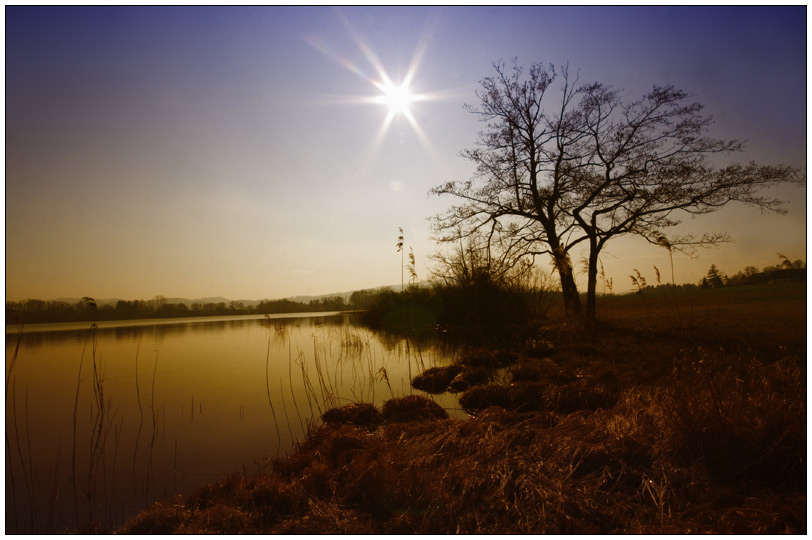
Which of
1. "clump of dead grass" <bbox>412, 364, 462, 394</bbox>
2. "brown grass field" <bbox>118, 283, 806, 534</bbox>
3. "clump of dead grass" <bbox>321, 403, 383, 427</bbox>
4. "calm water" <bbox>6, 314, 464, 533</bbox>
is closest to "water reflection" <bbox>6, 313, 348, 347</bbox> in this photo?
"calm water" <bbox>6, 314, 464, 533</bbox>

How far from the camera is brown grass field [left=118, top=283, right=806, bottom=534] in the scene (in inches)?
92.3

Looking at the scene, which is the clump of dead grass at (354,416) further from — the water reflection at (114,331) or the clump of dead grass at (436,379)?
the water reflection at (114,331)

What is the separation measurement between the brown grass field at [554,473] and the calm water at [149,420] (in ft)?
1.99

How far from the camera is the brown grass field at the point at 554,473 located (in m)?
2.34

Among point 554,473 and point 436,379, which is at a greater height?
point 554,473

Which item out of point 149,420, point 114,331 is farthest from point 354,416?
point 114,331

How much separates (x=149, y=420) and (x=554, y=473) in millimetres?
4527

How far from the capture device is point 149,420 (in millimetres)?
4883

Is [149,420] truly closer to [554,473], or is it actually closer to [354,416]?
[354,416]

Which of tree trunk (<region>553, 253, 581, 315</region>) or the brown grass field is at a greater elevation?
tree trunk (<region>553, 253, 581, 315</region>)

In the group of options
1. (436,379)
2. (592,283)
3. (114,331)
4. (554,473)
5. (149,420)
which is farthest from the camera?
(114,331)

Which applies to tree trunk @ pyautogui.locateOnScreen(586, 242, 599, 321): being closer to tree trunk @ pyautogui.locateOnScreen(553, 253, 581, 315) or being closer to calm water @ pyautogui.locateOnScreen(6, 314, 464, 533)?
tree trunk @ pyautogui.locateOnScreen(553, 253, 581, 315)

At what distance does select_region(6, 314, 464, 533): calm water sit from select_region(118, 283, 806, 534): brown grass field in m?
0.61

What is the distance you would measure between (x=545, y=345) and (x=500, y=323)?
4235 mm
